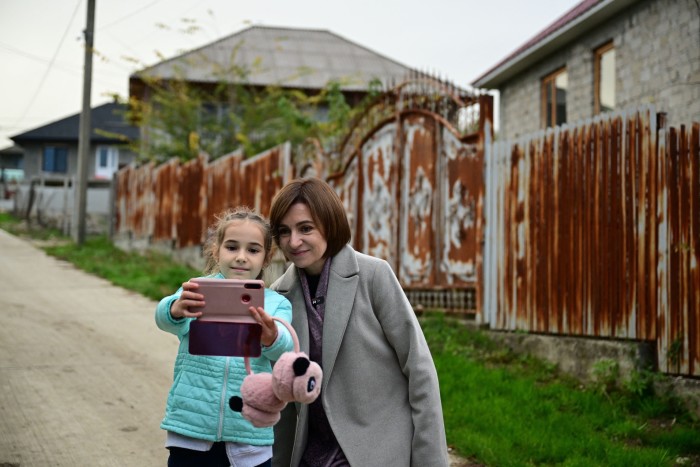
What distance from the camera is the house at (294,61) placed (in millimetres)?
26453

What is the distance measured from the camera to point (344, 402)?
271 centimetres

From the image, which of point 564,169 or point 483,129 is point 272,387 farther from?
point 483,129

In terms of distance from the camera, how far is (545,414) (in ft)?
18.0

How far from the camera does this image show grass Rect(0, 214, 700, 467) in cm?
469

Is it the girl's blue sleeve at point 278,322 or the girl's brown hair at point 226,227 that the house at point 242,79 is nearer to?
the girl's brown hair at point 226,227

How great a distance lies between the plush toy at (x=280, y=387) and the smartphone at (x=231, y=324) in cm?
12

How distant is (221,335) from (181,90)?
19.2 meters

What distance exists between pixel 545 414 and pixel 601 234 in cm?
160

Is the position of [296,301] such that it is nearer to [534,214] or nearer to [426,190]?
[534,214]

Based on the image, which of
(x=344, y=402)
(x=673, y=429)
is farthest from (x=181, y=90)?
(x=344, y=402)

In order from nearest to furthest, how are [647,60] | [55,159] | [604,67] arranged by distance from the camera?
[647,60] → [604,67] → [55,159]

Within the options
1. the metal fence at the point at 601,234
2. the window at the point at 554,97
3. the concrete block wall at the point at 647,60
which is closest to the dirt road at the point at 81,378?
the metal fence at the point at 601,234

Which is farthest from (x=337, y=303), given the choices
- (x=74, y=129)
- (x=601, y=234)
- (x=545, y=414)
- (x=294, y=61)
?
(x=74, y=129)

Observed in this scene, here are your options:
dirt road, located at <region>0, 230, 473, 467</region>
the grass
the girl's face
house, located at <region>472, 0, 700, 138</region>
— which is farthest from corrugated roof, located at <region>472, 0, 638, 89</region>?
the girl's face
